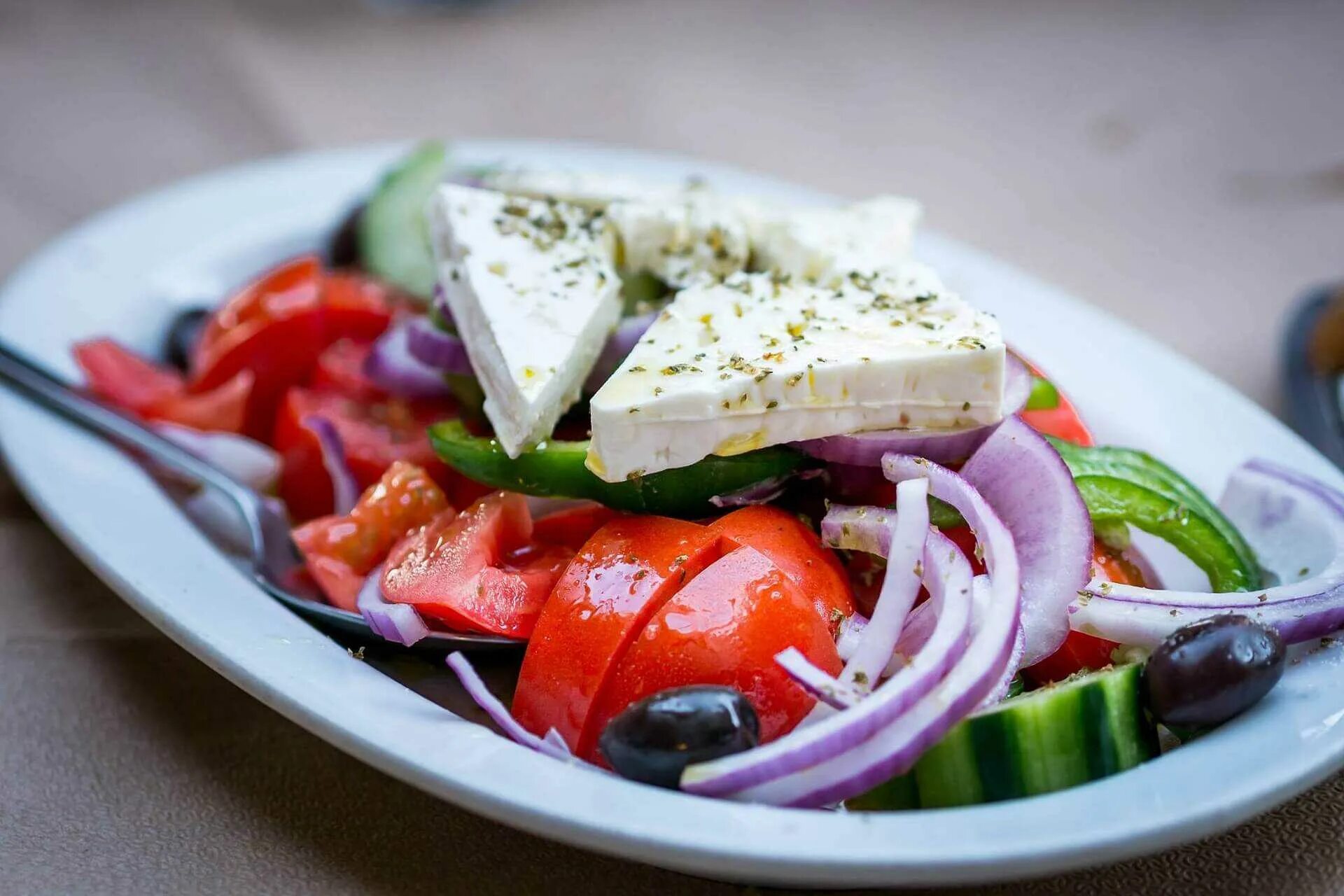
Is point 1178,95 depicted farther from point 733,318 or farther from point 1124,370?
point 733,318

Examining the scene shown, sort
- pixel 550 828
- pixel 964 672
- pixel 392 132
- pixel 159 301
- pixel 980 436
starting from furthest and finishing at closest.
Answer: pixel 392 132 < pixel 159 301 < pixel 980 436 < pixel 964 672 < pixel 550 828

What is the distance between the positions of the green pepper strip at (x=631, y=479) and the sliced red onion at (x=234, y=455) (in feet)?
2.55

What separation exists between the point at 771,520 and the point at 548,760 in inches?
23.2

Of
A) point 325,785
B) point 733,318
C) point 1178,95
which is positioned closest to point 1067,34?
point 1178,95

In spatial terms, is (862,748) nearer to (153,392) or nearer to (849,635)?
(849,635)

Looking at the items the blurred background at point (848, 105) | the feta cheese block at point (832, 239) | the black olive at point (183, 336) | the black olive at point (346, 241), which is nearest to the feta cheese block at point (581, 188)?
the feta cheese block at point (832, 239)

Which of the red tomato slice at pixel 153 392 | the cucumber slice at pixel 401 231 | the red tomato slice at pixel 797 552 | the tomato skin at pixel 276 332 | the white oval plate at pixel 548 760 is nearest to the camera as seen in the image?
the white oval plate at pixel 548 760

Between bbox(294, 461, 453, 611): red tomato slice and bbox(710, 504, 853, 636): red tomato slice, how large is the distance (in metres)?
0.61

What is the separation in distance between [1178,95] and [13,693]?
180 inches

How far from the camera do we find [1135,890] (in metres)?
1.76

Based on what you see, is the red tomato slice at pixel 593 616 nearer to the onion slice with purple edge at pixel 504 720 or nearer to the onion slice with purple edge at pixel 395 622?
the onion slice with purple edge at pixel 504 720

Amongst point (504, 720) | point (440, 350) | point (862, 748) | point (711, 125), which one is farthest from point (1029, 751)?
point (711, 125)

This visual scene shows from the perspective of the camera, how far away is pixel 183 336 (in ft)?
10.0

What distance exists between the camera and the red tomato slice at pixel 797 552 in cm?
190
